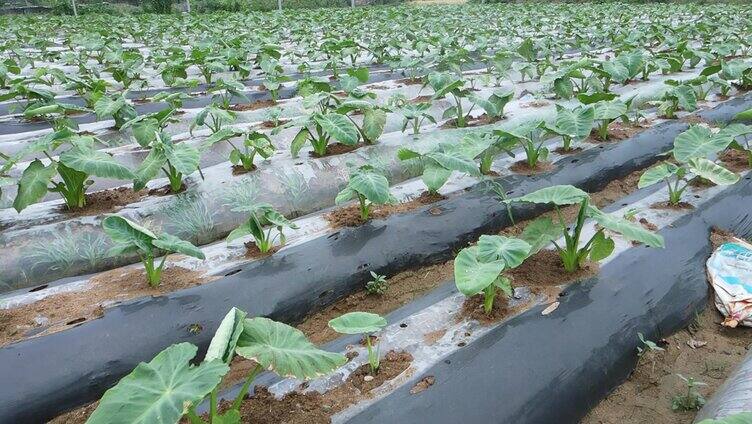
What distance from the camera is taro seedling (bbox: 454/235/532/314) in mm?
2191

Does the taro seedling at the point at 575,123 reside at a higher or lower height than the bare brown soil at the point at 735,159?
higher

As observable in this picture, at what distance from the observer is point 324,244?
2.96 metres

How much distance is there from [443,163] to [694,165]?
162 cm

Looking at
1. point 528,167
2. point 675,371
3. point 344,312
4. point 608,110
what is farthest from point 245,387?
point 608,110

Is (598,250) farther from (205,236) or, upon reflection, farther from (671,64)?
(671,64)

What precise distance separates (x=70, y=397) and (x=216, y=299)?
0.69m

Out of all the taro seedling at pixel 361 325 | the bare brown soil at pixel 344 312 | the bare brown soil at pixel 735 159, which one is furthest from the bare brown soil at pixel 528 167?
the taro seedling at pixel 361 325

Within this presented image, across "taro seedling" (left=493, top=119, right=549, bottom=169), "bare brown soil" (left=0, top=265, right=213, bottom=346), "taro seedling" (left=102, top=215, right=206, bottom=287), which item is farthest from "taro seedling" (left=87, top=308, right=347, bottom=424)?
"taro seedling" (left=493, top=119, right=549, bottom=169)

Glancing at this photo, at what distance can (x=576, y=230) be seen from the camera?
257 cm

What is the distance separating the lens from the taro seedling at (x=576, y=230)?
7.93ft

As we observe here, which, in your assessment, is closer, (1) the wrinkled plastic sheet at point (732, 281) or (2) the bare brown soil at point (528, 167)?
(1) the wrinkled plastic sheet at point (732, 281)

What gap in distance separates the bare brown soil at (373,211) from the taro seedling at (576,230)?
0.92 meters

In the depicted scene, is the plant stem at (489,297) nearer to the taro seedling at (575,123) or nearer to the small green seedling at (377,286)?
the small green seedling at (377,286)

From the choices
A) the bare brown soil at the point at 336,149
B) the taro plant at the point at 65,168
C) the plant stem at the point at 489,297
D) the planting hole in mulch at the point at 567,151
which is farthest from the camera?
the planting hole in mulch at the point at 567,151
